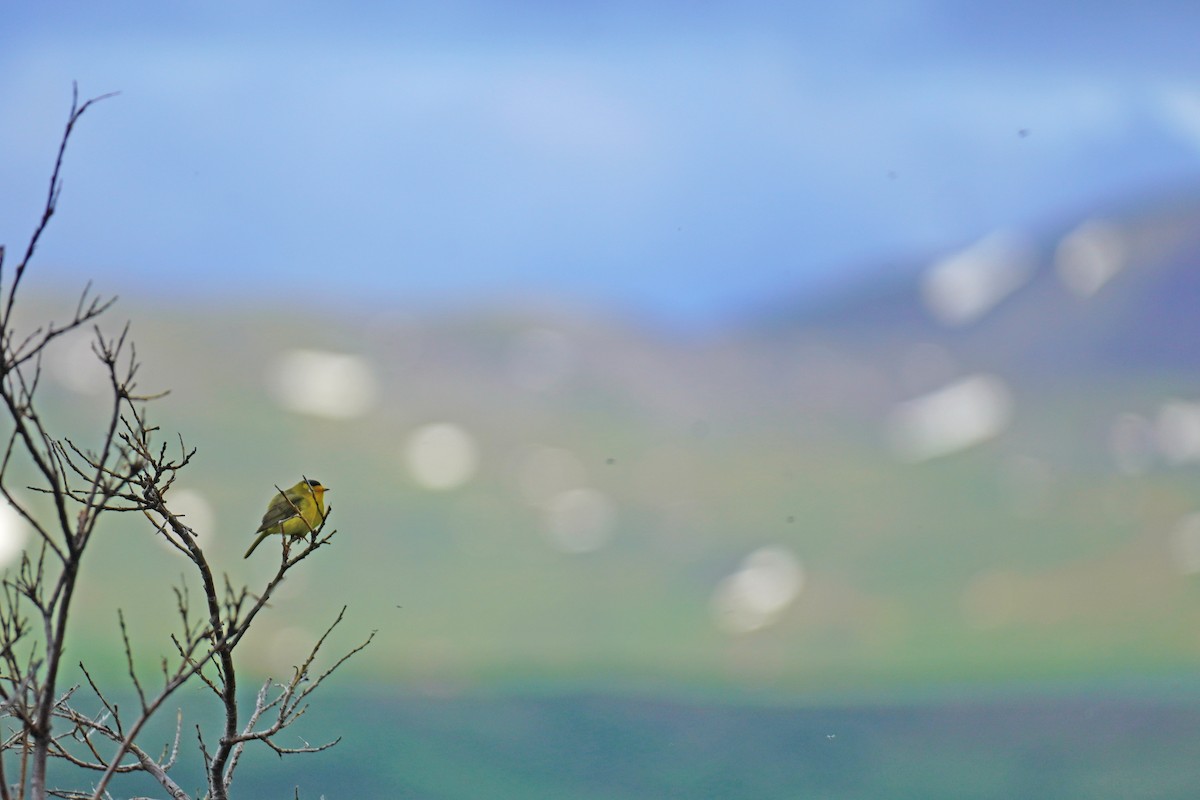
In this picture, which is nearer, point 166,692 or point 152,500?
point 166,692

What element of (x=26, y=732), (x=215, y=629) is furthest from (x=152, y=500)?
(x=26, y=732)

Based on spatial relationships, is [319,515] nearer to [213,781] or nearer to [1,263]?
[213,781]

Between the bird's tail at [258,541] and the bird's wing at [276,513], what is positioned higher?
the bird's wing at [276,513]

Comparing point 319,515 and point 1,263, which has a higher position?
point 319,515

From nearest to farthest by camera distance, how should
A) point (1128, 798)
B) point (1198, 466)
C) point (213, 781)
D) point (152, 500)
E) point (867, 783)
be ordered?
point (152, 500)
point (213, 781)
point (1128, 798)
point (867, 783)
point (1198, 466)

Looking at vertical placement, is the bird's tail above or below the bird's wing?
below

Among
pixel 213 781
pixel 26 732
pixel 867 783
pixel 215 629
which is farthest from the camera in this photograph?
pixel 867 783

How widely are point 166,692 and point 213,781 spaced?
1852 mm

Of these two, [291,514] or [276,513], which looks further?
[276,513]

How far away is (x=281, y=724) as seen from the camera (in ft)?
14.1

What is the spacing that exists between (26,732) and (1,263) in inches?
60.5

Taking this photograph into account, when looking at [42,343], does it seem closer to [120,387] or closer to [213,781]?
[120,387]

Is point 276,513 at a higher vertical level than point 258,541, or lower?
higher

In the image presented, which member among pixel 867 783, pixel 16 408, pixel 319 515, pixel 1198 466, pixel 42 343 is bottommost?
pixel 16 408
